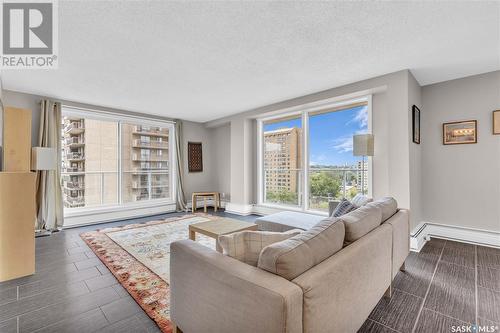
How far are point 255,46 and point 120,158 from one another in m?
4.39

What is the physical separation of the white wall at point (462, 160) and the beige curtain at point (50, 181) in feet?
21.4

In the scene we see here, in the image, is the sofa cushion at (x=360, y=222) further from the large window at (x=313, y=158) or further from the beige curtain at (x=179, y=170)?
the beige curtain at (x=179, y=170)

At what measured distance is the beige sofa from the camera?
3.04ft

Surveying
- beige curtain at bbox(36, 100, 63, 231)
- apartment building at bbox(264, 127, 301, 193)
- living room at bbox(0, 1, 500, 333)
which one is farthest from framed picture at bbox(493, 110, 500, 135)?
beige curtain at bbox(36, 100, 63, 231)

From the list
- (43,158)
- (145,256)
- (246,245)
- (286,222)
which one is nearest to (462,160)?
(286,222)

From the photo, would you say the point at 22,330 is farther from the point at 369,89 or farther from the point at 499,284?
the point at 369,89

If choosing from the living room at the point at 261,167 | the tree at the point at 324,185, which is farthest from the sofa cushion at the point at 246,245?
the tree at the point at 324,185

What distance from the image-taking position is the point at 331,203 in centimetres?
342

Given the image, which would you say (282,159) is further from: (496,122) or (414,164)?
(496,122)

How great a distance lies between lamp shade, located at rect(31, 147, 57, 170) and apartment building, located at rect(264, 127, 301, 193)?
417 cm

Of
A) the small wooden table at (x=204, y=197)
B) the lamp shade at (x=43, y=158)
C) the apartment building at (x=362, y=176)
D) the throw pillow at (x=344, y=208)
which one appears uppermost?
the lamp shade at (x=43, y=158)

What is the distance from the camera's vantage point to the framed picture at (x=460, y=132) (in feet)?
11.1

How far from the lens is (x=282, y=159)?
17.4ft

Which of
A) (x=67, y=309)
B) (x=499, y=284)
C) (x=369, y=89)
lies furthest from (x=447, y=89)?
(x=67, y=309)
